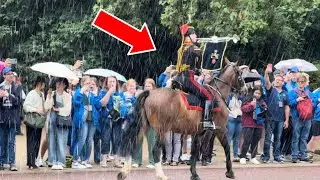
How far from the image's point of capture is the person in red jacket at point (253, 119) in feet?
57.5

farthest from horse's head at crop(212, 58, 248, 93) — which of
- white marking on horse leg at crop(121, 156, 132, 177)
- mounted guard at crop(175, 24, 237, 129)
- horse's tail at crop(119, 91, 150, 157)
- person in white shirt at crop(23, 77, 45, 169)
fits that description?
person in white shirt at crop(23, 77, 45, 169)

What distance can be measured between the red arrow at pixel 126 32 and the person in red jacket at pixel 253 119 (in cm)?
282

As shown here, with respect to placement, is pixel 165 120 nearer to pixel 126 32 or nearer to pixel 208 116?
pixel 208 116

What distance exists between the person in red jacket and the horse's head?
2296mm

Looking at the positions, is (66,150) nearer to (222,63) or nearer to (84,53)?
(222,63)

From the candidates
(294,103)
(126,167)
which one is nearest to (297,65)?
(294,103)

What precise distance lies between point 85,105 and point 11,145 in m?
1.87

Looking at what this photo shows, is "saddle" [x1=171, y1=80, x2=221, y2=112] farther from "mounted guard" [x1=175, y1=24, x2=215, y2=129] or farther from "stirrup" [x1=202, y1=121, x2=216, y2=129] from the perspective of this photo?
"stirrup" [x1=202, y1=121, x2=216, y2=129]

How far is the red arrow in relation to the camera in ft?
61.0

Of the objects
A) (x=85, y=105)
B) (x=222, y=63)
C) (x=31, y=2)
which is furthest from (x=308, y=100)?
(x=31, y=2)

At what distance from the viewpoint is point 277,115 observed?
1786 cm

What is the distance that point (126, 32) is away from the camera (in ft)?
70.3

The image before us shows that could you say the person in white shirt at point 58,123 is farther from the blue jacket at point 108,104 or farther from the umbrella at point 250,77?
the umbrella at point 250,77

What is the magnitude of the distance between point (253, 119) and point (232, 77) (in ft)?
9.07
